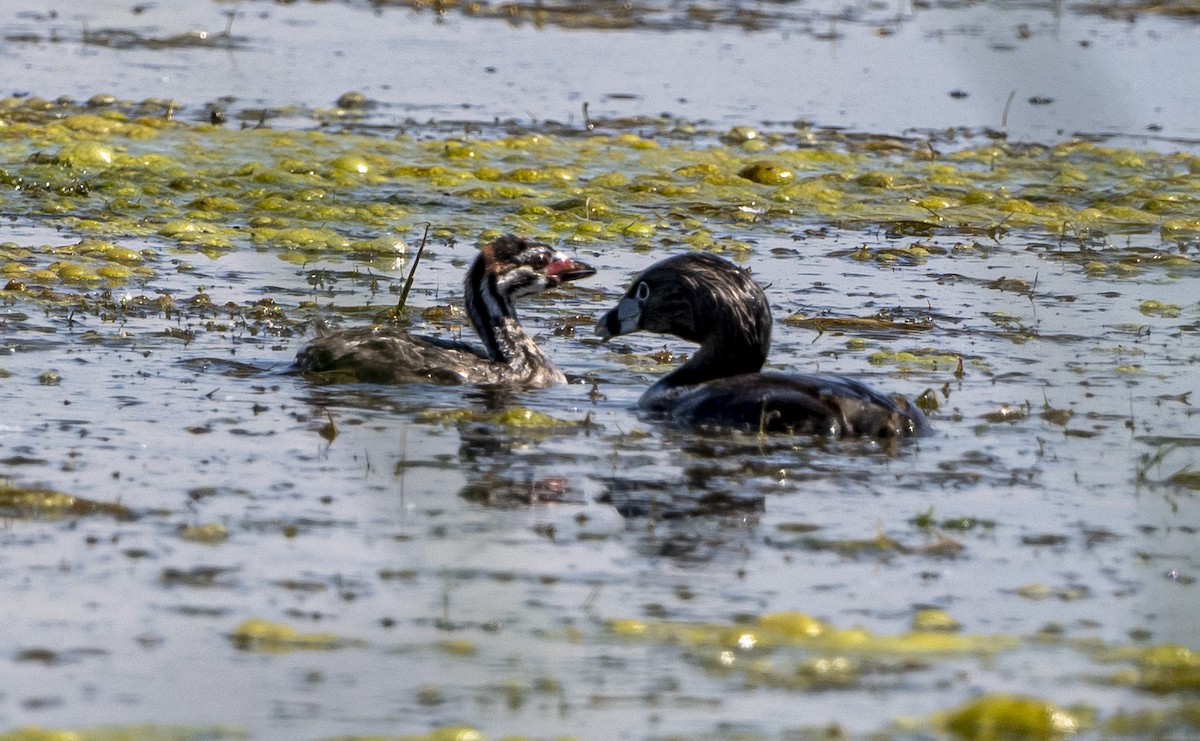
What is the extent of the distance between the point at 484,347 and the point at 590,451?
2297mm

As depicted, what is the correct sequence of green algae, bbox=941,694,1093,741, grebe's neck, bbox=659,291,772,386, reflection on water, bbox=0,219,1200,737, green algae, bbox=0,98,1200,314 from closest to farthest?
green algae, bbox=941,694,1093,741 → reflection on water, bbox=0,219,1200,737 → grebe's neck, bbox=659,291,772,386 → green algae, bbox=0,98,1200,314

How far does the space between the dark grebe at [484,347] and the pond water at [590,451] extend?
0.46 feet

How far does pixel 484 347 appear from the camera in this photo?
9.84 meters

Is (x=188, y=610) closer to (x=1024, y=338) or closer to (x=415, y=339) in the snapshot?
(x=415, y=339)

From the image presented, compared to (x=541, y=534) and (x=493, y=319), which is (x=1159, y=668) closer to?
(x=541, y=534)

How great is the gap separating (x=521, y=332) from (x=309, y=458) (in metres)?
2.54

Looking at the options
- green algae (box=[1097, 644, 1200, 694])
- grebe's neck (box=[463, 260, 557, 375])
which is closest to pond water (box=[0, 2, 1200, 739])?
green algae (box=[1097, 644, 1200, 694])

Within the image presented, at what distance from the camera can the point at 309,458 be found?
7250 millimetres

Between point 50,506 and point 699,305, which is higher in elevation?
point 699,305

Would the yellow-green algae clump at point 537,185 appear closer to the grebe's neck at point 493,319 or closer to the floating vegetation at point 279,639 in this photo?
the grebe's neck at point 493,319

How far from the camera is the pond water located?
16.2ft

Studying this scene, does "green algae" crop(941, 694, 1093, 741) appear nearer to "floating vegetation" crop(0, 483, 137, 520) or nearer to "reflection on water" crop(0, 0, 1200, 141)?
"floating vegetation" crop(0, 483, 137, 520)

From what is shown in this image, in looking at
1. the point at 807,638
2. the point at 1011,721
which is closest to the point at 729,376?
the point at 807,638

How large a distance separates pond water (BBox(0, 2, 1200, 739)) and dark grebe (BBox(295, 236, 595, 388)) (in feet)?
0.46
